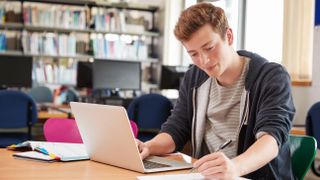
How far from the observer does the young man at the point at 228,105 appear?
144cm

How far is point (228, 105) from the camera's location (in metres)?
1.70

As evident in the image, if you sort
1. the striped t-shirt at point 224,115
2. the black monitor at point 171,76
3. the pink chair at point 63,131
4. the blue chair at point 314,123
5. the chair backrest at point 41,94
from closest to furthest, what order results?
1. the striped t-shirt at point 224,115
2. the pink chair at point 63,131
3. the blue chair at point 314,123
4. the black monitor at point 171,76
5. the chair backrest at point 41,94

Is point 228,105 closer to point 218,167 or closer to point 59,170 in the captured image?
point 218,167

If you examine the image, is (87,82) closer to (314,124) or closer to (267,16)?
Result: (267,16)

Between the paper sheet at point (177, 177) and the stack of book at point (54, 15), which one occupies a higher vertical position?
the stack of book at point (54, 15)

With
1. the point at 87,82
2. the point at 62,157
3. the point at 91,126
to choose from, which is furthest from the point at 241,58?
the point at 87,82

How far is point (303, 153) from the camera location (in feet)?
5.35

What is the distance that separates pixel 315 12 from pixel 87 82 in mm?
2712

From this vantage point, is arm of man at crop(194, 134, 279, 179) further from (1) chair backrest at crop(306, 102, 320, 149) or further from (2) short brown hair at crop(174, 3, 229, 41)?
(1) chair backrest at crop(306, 102, 320, 149)

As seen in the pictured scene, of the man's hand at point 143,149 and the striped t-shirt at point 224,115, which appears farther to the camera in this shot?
the striped t-shirt at point 224,115

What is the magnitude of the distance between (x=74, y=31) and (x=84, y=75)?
43.8 inches

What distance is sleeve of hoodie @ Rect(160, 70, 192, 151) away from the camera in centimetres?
184

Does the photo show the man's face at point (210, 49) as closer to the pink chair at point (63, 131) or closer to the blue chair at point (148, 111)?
the pink chair at point (63, 131)

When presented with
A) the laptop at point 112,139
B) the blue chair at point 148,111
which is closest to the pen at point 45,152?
the laptop at point 112,139
